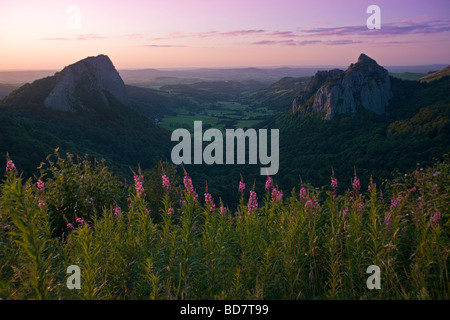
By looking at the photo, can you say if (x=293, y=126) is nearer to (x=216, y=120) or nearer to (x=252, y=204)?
(x=216, y=120)

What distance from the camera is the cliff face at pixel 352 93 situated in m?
109

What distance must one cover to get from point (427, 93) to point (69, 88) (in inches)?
5175

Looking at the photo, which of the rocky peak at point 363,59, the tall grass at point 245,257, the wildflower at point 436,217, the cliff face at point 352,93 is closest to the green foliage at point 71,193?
the tall grass at point 245,257

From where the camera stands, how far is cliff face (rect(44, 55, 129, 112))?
9750 centimetres

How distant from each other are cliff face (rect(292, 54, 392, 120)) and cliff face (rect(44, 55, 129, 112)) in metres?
84.5

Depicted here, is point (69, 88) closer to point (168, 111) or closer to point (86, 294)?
point (168, 111)

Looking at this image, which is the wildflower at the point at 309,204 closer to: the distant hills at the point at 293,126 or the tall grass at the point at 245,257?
the tall grass at the point at 245,257

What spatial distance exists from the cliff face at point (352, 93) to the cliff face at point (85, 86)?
84.5m

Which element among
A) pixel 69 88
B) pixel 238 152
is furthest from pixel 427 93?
pixel 69 88

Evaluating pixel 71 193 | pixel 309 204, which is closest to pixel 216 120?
pixel 71 193

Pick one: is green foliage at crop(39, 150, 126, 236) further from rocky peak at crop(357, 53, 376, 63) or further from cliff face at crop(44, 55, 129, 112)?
rocky peak at crop(357, 53, 376, 63)

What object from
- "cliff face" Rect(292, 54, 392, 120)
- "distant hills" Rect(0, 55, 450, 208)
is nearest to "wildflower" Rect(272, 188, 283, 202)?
"distant hills" Rect(0, 55, 450, 208)

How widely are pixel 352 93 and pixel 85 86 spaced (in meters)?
112

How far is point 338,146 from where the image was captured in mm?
81375
